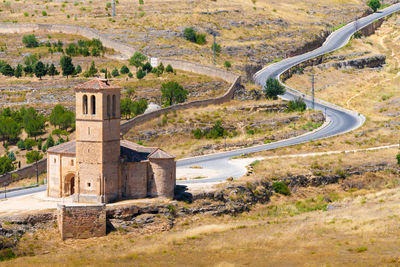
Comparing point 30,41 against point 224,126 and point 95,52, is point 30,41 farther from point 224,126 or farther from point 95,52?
point 224,126

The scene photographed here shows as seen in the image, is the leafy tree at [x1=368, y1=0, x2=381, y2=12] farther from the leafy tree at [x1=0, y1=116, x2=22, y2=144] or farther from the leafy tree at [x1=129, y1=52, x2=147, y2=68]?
the leafy tree at [x1=0, y1=116, x2=22, y2=144]

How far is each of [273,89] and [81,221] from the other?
153 feet

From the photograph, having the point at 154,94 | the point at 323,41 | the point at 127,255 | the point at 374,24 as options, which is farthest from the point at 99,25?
the point at 127,255

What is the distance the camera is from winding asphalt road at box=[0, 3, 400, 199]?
6944 centimetres

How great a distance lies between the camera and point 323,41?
134 meters

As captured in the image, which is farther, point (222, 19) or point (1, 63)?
point (222, 19)

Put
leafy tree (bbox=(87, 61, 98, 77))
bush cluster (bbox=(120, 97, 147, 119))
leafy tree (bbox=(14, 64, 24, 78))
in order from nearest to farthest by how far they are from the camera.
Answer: bush cluster (bbox=(120, 97, 147, 119))
leafy tree (bbox=(87, 61, 98, 77))
leafy tree (bbox=(14, 64, 24, 78))

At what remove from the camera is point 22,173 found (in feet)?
228

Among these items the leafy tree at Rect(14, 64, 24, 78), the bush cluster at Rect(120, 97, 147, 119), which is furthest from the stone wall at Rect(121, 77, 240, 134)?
the leafy tree at Rect(14, 64, 24, 78)

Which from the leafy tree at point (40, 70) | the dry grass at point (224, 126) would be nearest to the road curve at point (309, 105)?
the dry grass at point (224, 126)

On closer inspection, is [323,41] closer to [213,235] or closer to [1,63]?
[1,63]

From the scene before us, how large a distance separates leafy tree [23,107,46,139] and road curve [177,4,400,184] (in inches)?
629

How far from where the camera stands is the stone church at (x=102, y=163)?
56781 mm

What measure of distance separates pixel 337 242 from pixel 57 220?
17393mm
